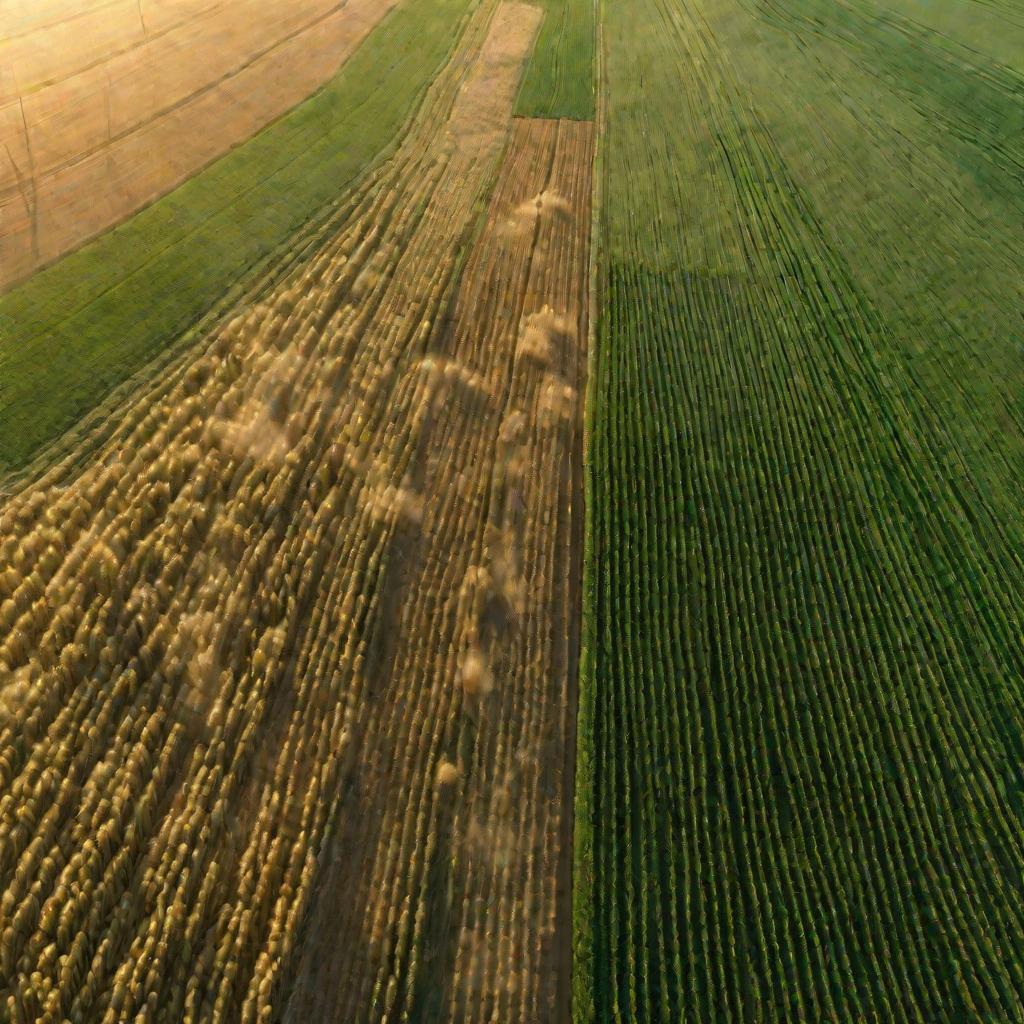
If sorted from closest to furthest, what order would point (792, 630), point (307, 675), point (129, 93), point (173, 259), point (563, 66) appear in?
point (307, 675) → point (792, 630) → point (173, 259) → point (129, 93) → point (563, 66)

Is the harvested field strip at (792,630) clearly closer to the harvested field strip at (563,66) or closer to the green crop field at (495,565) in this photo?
the green crop field at (495,565)

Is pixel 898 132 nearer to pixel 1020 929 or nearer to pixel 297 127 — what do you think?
pixel 297 127

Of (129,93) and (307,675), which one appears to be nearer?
(307,675)

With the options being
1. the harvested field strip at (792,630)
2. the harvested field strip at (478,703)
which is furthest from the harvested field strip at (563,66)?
the harvested field strip at (478,703)

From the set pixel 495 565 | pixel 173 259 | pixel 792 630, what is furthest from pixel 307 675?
pixel 173 259

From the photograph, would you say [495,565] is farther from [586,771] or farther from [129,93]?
[129,93]

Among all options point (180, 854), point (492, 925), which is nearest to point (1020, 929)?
point (492, 925)

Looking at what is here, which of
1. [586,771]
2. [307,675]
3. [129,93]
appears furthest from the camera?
[129,93]
